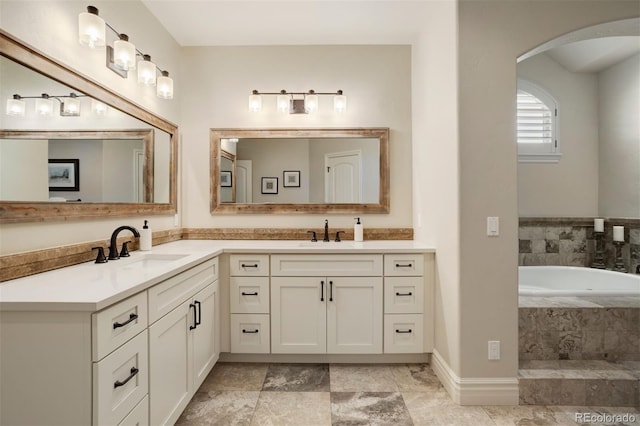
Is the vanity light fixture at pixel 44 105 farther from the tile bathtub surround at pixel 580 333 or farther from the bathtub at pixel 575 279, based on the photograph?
the bathtub at pixel 575 279

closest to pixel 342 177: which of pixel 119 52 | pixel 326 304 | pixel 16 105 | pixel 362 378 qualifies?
pixel 326 304

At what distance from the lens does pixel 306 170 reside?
2.97m

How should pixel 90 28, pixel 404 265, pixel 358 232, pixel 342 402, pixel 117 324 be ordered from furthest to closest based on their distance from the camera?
1. pixel 358 232
2. pixel 404 265
3. pixel 342 402
4. pixel 90 28
5. pixel 117 324

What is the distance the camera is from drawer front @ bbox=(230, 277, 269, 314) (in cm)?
240

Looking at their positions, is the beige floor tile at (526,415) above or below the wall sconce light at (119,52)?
below

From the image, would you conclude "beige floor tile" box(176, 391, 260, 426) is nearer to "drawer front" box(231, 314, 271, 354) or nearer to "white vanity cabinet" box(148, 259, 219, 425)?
"white vanity cabinet" box(148, 259, 219, 425)

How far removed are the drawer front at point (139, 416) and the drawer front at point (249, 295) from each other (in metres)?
1.03

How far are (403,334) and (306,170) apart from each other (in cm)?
163

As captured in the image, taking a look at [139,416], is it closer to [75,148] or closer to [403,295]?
[75,148]

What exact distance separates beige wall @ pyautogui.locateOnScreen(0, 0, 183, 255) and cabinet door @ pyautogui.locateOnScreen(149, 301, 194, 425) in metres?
0.72

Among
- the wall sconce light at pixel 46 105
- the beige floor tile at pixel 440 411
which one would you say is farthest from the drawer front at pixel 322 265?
the wall sconce light at pixel 46 105

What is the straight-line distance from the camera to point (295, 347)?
240 cm

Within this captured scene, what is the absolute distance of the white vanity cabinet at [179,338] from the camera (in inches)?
57.2

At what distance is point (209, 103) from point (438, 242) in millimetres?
2394
